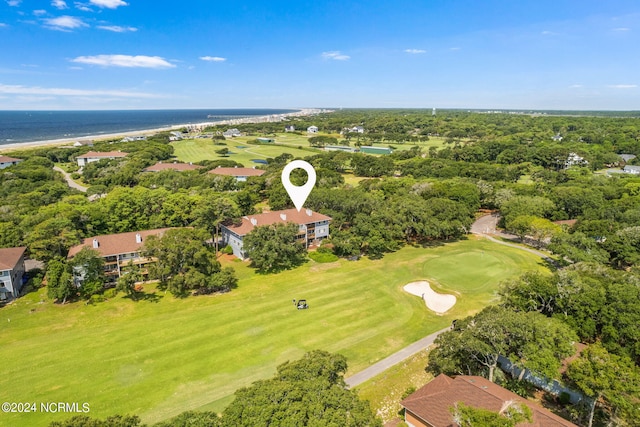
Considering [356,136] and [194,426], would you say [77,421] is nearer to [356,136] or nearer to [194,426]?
[194,426]

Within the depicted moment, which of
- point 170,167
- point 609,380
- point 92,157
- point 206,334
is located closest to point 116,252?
point 206,334

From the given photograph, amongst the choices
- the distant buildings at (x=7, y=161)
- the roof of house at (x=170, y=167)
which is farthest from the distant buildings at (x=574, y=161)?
the distant buildings at (x=7, y=161)

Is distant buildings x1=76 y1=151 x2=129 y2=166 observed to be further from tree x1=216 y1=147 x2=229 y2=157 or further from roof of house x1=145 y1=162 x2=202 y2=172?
tree x1=216 y1=147 x2=229 y2=157

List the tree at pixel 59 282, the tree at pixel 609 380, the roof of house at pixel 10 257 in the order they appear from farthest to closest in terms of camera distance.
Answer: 1. the roof of house at pixel 10 257
2. the tree at pixel 59 282
3. the tree at pixel 609 380

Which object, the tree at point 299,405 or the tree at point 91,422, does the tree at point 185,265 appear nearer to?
the tree at point 299,405

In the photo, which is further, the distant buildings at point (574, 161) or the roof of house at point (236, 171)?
the distant buildings at point (574, 161)

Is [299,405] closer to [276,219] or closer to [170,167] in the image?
[276,219]

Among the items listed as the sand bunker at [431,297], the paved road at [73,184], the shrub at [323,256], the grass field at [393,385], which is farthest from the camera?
the paved road at [73,184]

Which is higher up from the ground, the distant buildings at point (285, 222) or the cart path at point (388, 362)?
the distant buildings at point (285, 222)
